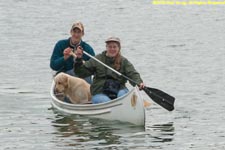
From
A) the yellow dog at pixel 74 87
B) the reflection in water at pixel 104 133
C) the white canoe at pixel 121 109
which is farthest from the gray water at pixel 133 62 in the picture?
the yellow dog at pixel 74 87

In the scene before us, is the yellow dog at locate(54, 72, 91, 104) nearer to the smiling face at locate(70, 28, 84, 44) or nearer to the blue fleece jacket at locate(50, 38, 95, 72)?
the blue fleece jacket at locate(50, 38, 95, 72)

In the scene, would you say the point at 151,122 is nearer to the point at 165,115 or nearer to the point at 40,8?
the point at 165,115

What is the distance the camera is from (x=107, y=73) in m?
16.6

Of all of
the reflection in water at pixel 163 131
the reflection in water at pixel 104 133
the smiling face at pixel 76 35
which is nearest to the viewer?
the reflection in water at pixel 104 133

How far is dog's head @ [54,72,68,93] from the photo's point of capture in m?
17.3

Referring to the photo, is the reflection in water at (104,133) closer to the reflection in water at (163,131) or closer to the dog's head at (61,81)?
the reflection in water at (163,131)

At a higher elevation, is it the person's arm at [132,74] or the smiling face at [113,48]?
the smiling face at [113,48]

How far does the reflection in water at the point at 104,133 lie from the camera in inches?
594

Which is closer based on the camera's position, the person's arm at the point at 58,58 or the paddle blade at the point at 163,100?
the paddle blade at the point at 163,100

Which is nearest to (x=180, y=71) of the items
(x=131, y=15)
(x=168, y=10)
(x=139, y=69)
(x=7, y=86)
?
(x=139, y=69)

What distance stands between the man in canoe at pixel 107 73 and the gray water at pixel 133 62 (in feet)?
1.90

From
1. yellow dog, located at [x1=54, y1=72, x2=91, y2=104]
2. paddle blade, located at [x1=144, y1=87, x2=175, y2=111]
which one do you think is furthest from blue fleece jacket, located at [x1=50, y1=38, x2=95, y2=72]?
paddle blade, located at [x1=144, y1=87, x2=175, y2=111]

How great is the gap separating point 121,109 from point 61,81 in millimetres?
1745

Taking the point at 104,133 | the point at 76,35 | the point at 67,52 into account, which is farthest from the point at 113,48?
the point at 76,35
